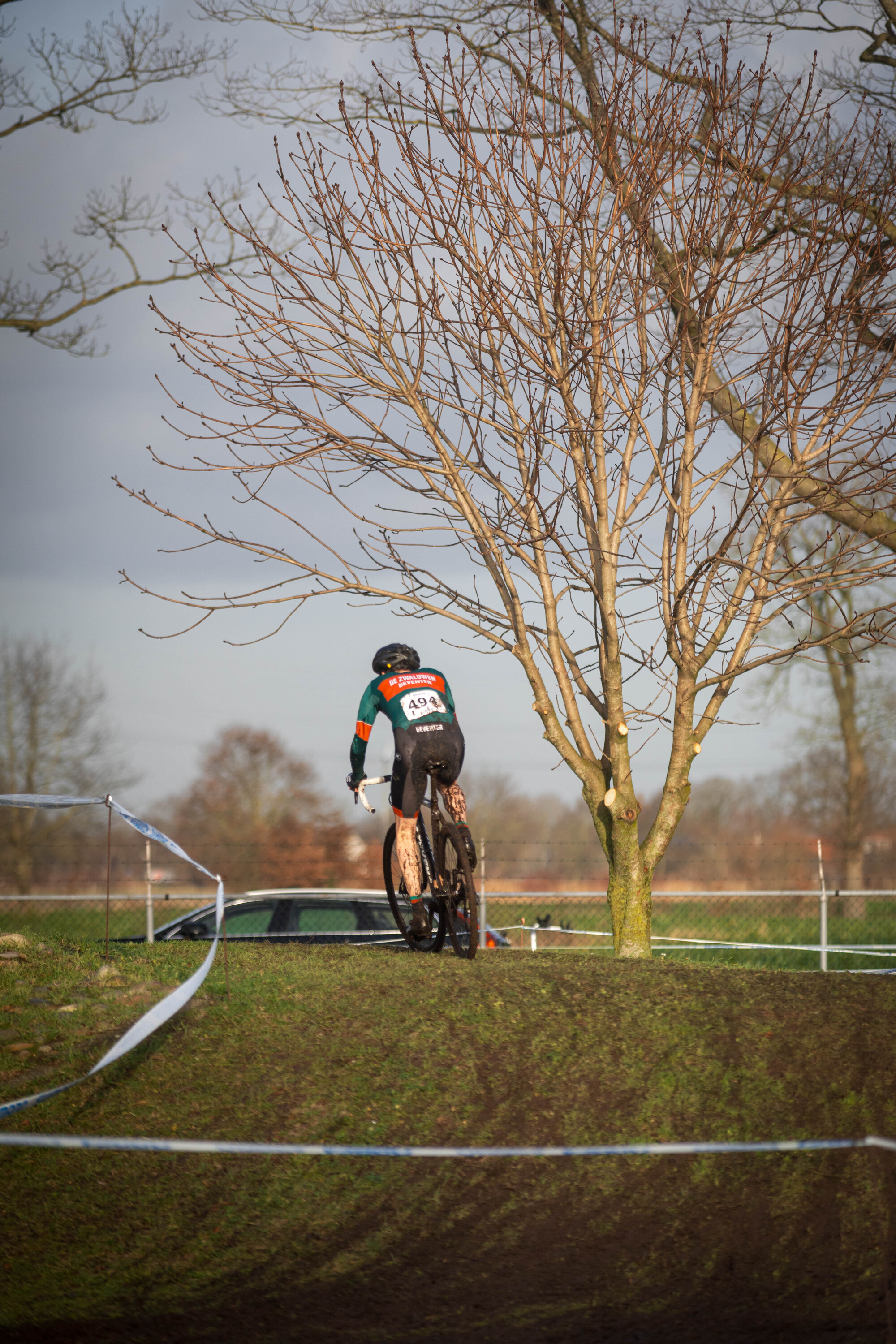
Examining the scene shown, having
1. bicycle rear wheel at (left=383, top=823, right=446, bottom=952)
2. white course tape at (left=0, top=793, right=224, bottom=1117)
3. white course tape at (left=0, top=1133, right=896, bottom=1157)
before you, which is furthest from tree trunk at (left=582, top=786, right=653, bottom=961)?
white course tape at (left=0, top=1133, right=896, bottom=1157)

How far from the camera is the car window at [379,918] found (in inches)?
462

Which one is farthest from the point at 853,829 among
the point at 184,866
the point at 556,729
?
the point at 556,729

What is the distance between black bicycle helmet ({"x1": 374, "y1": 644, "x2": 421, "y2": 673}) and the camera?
7500mm

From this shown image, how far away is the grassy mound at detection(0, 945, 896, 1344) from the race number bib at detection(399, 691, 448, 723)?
1584 millimetres

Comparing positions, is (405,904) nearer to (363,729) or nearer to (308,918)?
(363,729)

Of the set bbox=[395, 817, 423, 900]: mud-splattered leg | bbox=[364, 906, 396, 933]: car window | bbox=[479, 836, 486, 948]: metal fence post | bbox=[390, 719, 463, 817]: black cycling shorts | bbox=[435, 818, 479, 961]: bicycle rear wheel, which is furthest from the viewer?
bbox=[364, 906, 396, 933]: car window

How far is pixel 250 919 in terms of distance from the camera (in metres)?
12.8

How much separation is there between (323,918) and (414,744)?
5.57m

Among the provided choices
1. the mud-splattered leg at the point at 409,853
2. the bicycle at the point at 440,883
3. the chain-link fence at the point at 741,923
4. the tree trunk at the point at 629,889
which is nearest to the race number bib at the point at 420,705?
Answer: the bicycle at the point at 440,883

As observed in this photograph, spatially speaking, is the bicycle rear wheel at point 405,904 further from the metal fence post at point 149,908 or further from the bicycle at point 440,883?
the metal fence post at point 149,908

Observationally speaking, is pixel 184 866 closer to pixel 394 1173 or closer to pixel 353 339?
pixel 353 339

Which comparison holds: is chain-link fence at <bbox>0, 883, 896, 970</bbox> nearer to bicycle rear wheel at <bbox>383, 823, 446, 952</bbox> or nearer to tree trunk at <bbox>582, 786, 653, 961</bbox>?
tree trunk at <bbox>582, 786, 653, 961</bbox>

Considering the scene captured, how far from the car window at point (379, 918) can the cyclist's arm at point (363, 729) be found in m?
4.50

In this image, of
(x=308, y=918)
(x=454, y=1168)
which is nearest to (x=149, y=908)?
(x=308, y=918)
